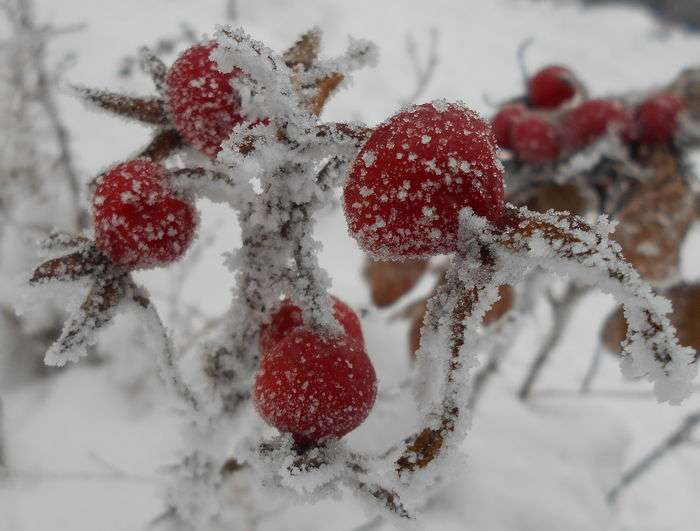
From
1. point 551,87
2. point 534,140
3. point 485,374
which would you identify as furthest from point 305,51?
point 485,374

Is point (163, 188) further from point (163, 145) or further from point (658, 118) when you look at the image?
point (658, 118)

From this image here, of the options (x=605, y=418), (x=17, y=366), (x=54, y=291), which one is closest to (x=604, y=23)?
(x=605, y=418)

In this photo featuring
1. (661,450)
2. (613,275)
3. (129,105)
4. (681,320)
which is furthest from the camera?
(661,450)

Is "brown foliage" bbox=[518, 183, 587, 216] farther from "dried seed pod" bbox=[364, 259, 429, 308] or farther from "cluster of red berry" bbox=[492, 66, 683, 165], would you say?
"dried seed pod" bbox=[364, 259, 429, 308]

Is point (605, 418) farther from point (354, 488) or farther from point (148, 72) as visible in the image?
point (148, 72)

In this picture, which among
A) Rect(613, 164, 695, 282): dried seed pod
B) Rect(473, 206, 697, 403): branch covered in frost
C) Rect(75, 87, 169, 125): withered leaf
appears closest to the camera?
Rect(473, 206, 697, 403): branch covered in frost

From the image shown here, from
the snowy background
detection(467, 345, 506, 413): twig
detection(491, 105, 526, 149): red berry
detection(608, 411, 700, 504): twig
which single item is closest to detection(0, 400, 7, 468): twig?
the snowy background
